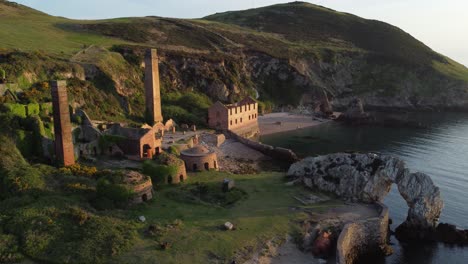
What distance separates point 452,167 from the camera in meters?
67.9

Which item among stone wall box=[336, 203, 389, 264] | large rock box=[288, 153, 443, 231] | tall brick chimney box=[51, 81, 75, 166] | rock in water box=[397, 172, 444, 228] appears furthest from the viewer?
tall brick chimney box=[51, 81, 75, 166]

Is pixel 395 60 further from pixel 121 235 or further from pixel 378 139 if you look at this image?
pixel 121 235

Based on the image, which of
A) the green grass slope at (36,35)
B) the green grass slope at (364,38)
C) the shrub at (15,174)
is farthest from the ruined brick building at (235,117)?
the green grass slope at (364,38)

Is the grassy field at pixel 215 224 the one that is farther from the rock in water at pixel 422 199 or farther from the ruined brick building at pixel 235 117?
the ruined brick building at pixel 235 117

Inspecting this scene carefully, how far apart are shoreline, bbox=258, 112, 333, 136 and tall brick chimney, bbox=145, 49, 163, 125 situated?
25.2 m

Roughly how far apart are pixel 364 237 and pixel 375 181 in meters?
7.46

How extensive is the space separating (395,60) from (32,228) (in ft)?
507

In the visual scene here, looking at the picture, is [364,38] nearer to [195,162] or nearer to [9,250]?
[195,162]

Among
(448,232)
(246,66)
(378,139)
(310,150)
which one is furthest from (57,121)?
(246,66)

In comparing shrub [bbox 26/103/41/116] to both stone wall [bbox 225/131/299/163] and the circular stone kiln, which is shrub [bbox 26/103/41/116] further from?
stone wall [bbox 225/131/299/163]

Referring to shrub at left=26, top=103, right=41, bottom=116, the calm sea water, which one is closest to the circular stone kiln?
shrub at left=26, top=103, right=41, bottom=116

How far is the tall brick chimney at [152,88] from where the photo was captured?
270 ft

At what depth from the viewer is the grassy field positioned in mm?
32000

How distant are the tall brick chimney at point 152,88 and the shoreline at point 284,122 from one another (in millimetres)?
25198
